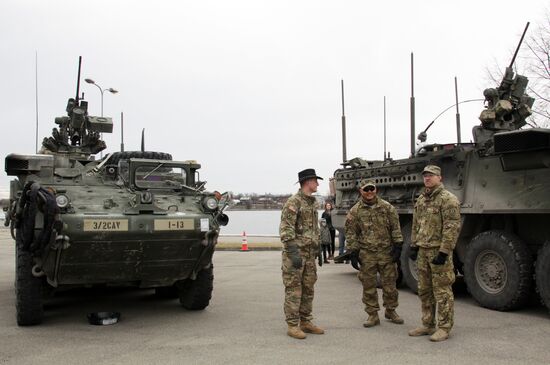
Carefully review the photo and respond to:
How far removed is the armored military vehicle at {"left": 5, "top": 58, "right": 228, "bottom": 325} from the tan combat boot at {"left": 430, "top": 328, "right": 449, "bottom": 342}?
284 centimetres

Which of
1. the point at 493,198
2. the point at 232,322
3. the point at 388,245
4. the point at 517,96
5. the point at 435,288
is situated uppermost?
the point at 517,96

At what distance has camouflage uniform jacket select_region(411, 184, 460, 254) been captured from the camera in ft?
19.6

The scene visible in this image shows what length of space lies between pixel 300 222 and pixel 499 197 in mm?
3085

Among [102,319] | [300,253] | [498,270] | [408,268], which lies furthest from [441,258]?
[102,319]

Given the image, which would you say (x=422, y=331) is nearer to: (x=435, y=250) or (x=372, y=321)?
(x=372, y=321)

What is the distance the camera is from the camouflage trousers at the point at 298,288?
6.21m

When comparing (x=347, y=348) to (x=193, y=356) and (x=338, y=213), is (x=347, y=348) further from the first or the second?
(x=338, y=213)

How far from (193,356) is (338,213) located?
659cm

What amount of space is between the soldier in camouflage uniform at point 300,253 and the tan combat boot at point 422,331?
101 cm

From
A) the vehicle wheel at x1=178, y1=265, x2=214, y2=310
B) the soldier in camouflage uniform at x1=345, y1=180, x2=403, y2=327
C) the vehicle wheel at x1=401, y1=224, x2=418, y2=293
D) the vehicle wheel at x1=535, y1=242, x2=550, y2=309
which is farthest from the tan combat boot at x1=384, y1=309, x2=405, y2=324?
the vehicle wheel at x1=178, y1=265, x2=214, y2=310

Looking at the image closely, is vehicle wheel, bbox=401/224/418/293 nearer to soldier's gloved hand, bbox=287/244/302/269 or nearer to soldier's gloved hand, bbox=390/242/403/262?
soldier's gloved hand, bbox=390/242/403/262

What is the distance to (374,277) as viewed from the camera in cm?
684

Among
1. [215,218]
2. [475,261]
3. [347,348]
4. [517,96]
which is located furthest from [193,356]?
[517,96]

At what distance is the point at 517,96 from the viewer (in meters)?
9.34
